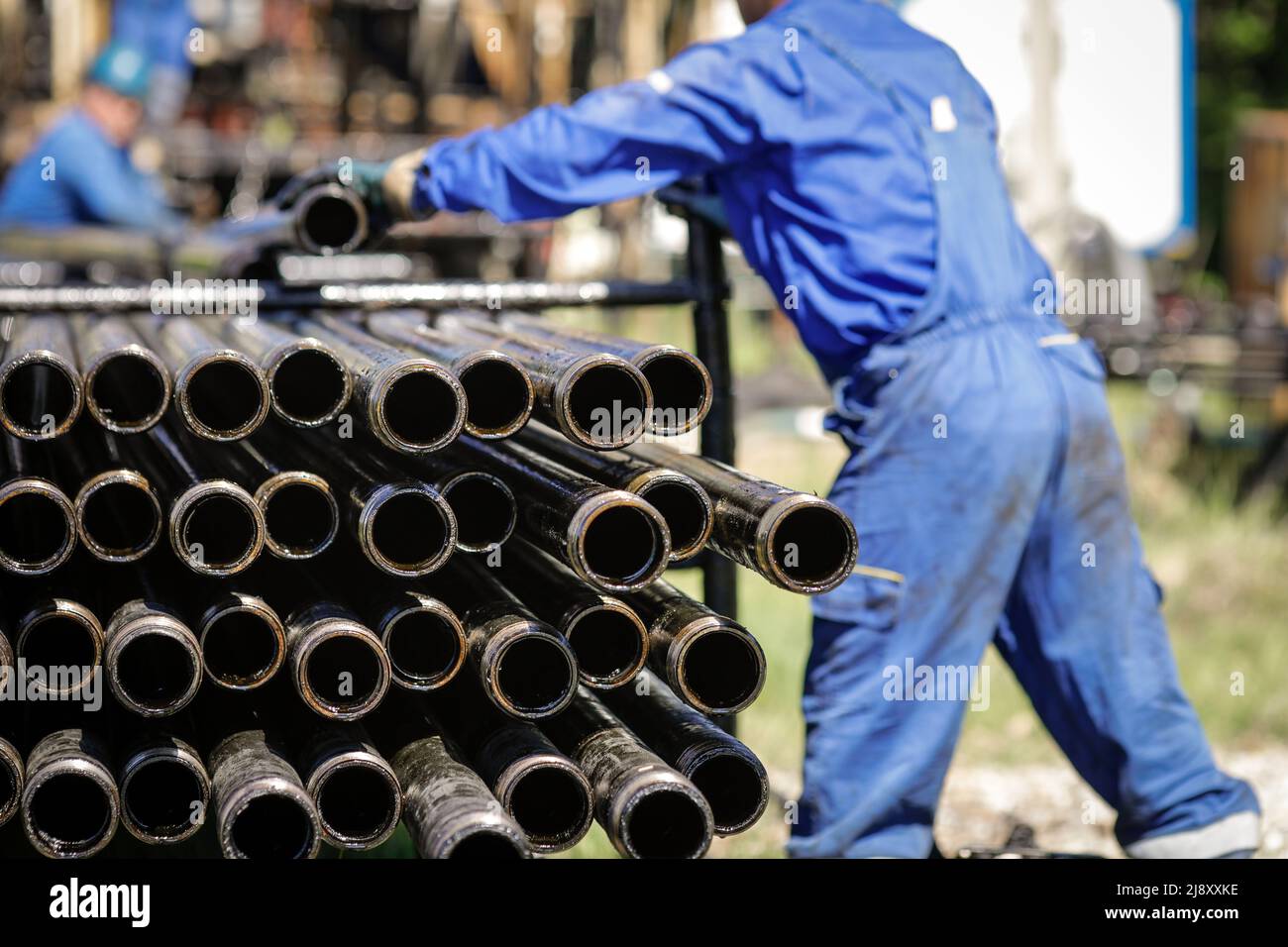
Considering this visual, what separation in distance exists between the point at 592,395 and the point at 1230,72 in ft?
86.2

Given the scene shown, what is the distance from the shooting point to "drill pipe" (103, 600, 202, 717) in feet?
6.91

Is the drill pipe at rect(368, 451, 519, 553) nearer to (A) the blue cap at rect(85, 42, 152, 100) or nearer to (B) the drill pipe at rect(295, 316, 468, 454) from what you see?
(B) the drill pipe at rect(295, 316, 468, 454)

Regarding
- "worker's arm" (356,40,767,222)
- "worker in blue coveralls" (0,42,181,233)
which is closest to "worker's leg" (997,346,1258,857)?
"worker's arm" (356,40,767,222)

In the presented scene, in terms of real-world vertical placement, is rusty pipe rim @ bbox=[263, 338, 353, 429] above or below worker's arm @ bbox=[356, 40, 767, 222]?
below

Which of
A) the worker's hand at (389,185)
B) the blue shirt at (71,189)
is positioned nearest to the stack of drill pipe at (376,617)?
the worker's hand at (389,185)

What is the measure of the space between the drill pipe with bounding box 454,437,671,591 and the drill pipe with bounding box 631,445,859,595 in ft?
0.45

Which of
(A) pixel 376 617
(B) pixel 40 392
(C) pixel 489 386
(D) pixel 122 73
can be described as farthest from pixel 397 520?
(D) pixel 122 73

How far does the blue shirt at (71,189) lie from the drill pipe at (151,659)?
6646 millimetres

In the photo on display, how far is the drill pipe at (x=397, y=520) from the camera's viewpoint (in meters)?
2.18

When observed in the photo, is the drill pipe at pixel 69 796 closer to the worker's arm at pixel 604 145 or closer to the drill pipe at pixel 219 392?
the drill pipe at pixel 219 392

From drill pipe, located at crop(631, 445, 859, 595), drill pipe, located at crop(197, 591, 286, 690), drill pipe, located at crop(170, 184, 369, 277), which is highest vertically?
drill pipe, located at crop(170, 184, 369, 277)

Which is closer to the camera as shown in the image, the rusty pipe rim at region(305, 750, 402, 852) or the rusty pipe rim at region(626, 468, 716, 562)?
the rusty pipe rim at region(305, 750, 402, 852)

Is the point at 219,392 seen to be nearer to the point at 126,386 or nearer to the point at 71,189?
the point at 126,386

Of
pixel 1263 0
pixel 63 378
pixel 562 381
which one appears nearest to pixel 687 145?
pixel 562 381
